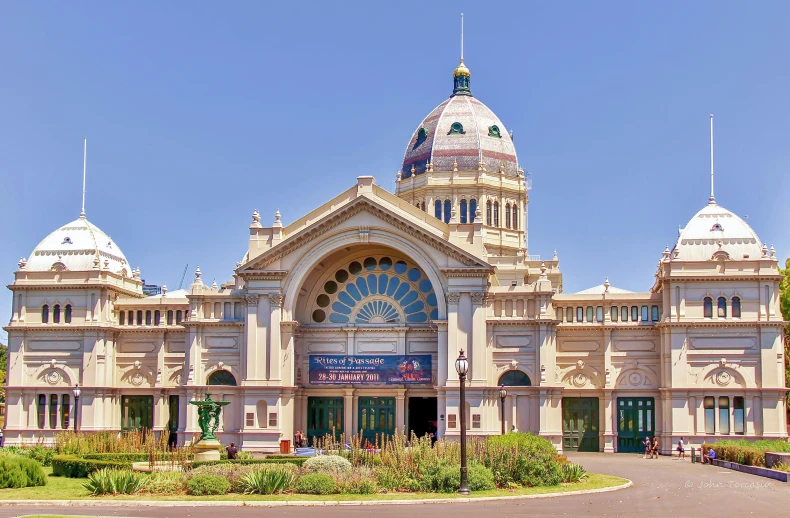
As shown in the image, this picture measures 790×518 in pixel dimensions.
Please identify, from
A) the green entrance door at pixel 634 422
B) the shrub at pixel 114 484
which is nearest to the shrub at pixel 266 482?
the shrub at pixel 114 484

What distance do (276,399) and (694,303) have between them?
26.0 metres

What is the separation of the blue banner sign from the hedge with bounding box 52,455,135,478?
2352cm

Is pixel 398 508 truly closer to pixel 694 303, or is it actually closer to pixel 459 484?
pixel 459 484

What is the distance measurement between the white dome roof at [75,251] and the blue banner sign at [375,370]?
57.2 ft

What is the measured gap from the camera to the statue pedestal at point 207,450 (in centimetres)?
4875

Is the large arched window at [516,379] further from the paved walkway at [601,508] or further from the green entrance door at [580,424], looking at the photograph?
the paved walkway at [601,508]

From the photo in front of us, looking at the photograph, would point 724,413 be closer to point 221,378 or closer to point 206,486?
point 221,378

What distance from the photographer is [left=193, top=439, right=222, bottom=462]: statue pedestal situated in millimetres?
48750

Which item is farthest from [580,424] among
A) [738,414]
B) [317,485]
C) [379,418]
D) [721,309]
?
[317,485]

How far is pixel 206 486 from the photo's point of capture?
3972 centimetres

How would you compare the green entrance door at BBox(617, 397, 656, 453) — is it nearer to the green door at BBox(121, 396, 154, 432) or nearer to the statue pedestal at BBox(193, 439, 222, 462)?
the statue pedestal at BBox(193, 439, 222, 462)

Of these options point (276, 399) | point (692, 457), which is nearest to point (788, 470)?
point (692, 457)

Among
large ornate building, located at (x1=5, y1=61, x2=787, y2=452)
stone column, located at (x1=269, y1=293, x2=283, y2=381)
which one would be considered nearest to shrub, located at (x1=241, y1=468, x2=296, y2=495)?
large ornate building, located at (x1=5, y1=61, x2=787, y2=452)

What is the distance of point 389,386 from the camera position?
232 ft
